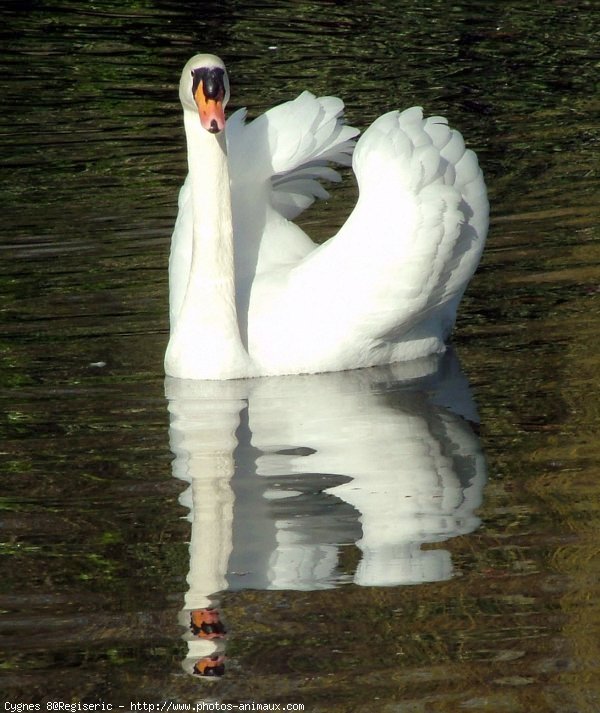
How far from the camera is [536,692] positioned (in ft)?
16.5

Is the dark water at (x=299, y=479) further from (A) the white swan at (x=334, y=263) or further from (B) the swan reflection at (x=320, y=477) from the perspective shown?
(A) the white swan at (x=334, y=263)

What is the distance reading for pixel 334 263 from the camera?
8594 millimetres

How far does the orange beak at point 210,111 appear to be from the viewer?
328 inches

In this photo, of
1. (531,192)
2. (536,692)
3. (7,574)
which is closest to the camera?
Result: (536,692)

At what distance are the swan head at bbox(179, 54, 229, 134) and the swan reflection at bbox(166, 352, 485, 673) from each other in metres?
1.31

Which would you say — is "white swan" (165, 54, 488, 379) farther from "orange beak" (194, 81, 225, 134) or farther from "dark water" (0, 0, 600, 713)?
"dark water" (0, 0, 600, 713)

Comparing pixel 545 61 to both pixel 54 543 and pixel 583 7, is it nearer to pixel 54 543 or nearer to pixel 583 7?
pixel 583 7

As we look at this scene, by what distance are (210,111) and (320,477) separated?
2.19 m

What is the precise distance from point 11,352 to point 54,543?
2.75 metres

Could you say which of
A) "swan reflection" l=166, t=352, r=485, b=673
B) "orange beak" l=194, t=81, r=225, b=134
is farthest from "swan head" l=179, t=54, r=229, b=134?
"swan reflection" l=166, t=352, r=485, b=673

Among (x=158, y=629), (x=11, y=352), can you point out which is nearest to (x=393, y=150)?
(x=11, y=352)

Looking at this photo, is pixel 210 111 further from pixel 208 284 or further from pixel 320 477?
pixel 320 477

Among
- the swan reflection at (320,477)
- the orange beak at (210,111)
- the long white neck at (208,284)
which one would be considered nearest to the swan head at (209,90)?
the orange beak at (210,111)

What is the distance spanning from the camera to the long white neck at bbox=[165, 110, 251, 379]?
8688mm
